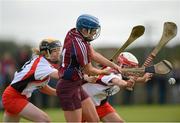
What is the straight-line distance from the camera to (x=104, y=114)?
11188mm

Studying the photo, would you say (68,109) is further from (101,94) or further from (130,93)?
(130,93)

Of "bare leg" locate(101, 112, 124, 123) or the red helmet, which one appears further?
"bare leg" locate(101, 112, 124, 123)

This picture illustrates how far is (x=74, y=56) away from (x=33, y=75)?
107 cm

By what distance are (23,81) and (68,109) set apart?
3.86 ft

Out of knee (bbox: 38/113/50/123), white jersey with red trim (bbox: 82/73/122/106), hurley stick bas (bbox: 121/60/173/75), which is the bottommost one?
knee (bbox: 38/113/50/123)

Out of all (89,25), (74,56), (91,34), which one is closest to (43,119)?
(74,56)

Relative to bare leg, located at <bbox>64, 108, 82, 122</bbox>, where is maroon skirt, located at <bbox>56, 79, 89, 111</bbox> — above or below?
above

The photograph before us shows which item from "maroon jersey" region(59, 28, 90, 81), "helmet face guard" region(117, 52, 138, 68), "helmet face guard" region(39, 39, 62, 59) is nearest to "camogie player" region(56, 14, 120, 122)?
"maroon jersey" region(59, 28, 90, 81)

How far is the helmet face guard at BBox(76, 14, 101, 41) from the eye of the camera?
31.0 ft

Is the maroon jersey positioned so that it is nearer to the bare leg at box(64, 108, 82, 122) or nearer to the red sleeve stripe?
the red sleeve stripe

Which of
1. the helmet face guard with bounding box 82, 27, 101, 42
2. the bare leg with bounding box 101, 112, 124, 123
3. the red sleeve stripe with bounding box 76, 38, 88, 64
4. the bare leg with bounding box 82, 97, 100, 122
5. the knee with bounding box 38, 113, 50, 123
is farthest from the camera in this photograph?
the bare leg with bounding box 101, 112, 124, 123

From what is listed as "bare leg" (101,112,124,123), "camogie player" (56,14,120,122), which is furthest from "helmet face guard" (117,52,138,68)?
"camogie player" (56,14,120,122)

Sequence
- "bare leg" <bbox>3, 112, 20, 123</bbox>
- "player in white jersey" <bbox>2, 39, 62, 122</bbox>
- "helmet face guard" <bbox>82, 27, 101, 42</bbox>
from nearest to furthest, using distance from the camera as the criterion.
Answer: "helmet face guard" <bbox>82, 27, 101, 42</bbox> < "player in white jersey" <bbox>2, 39, 62, 122</bbox> < "bare leg" <bbox>3, 112, 20, 123</bbox>

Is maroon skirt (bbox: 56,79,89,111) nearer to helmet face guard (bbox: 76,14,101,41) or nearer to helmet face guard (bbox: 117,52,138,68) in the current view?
helmet face guard (bbox: 76,14,101,41)
